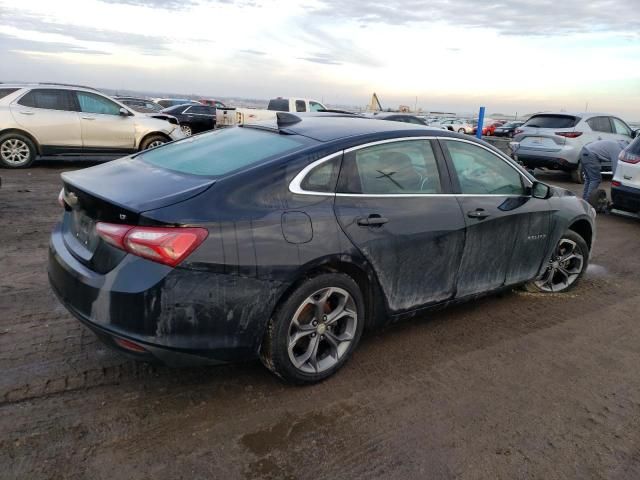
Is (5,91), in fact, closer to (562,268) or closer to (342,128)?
(342,128)

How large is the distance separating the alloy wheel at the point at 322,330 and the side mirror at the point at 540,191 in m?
2.10

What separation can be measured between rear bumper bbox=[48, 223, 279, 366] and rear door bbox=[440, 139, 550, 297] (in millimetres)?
1746

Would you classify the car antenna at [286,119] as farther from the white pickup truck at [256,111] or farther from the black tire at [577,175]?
the white pickup truck at [256,111]

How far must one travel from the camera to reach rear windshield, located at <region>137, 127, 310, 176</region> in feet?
10.5

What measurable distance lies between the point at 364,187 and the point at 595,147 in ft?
24.1

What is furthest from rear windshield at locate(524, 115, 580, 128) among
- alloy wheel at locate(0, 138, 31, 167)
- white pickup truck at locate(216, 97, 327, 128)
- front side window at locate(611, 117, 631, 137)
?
alloy wheel at locate(0, 138, 31, 167)

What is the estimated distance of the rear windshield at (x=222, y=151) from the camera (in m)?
3.20

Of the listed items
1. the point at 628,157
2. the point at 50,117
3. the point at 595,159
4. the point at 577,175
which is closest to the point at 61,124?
the point at 50,117

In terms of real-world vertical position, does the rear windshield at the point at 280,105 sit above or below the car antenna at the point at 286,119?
below

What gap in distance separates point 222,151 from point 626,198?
7.41 m

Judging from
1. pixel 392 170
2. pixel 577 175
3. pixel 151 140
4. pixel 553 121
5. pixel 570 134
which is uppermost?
pixel 392 170

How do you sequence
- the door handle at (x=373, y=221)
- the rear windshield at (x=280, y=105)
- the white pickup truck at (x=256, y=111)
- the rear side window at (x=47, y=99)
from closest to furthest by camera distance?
the door handle at (x=373, y=221)
the rear side window at (x=47, y=99)
the white pickup truck at (x=256, y=111)
the rear windshield at (x=280, y=105)

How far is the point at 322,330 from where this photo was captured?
3232 millimetres

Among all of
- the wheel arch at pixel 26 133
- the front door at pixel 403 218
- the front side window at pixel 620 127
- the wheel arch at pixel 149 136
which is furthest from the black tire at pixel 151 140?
the front side window at pixel 620 127
